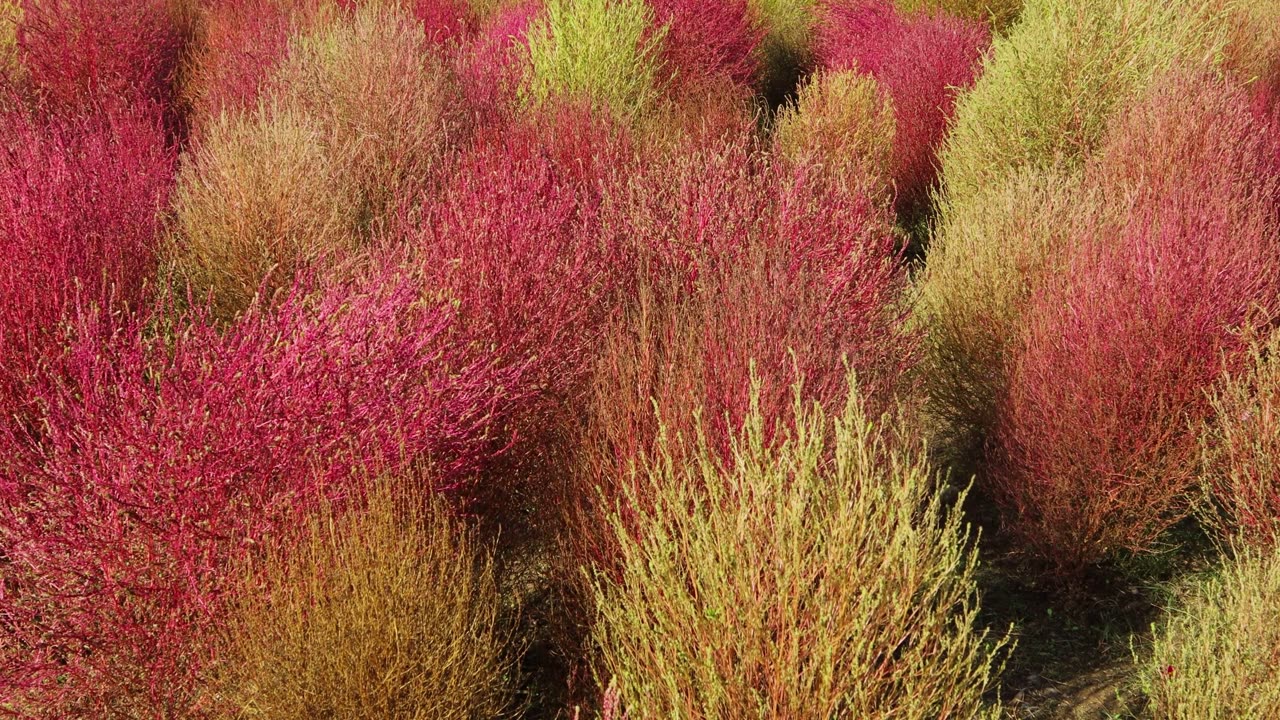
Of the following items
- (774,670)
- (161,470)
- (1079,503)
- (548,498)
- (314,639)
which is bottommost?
(1079,503)

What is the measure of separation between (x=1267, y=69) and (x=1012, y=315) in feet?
23.2

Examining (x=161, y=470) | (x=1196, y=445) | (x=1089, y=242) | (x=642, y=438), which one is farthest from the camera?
(x=1089, y=242)

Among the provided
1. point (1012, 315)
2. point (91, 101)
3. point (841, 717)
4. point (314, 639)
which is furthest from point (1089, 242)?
point (91, 101)

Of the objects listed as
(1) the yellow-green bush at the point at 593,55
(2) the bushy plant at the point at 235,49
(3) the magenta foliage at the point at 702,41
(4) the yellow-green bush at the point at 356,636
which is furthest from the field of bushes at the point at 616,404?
(3) the magenta foliage at the point at 702,41

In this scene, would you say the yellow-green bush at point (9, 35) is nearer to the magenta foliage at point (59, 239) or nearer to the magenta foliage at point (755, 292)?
the magenta foliage at point (59, 239)

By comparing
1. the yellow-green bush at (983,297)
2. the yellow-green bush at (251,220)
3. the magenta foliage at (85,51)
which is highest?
the magenta foliage at (85,51)

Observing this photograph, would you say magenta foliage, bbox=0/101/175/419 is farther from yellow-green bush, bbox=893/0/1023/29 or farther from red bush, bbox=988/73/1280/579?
yellow-green bush, bbox=893/0/1023/29

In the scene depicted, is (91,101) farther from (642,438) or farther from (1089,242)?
(1089,242)

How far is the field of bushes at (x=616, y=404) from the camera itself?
3436 mm

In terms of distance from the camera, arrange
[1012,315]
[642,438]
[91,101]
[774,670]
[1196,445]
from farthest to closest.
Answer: [91,101]
[1012,315]
[1196,445]
[642,438]
[774,670]

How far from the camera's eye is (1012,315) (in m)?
7.29

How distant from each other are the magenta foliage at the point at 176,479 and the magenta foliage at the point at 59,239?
623mm

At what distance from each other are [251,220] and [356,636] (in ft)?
16.6

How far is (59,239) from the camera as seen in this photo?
5.74m
